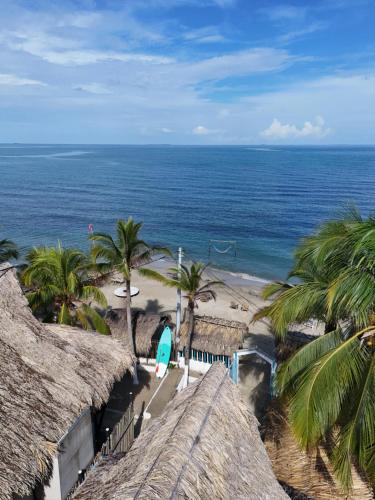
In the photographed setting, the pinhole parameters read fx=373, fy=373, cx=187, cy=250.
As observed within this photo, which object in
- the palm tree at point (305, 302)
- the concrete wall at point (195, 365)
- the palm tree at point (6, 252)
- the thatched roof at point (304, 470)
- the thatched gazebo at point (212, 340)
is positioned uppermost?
the palm tree at point (305, 302)

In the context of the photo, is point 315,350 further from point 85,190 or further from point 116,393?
point 85,190

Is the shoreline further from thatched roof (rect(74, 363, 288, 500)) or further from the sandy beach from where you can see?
thatched roof (rect(74, 363, 288, 500))

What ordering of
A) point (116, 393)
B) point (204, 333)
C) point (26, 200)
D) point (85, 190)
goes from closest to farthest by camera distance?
point (116, 393) → point (204, 333) → point (26, 200) → point (85, 190)

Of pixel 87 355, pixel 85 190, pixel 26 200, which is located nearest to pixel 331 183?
pixel 85 190

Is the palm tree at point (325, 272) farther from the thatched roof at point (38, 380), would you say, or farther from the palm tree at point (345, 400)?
the thatched roof at point (38, 380)

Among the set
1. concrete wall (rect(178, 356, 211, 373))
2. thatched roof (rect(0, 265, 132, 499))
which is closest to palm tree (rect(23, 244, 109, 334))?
thatched roof (rect(0, 265, 132, 499))

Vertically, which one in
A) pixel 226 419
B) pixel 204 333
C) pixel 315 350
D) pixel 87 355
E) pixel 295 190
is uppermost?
pixel 295 190

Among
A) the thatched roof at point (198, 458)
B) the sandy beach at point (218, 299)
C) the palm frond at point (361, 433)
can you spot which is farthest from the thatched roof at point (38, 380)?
the sandy beach at point (218, 299)
